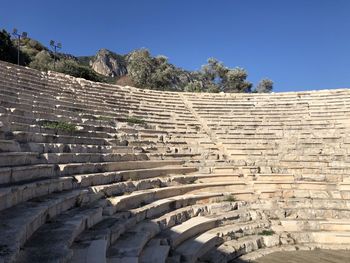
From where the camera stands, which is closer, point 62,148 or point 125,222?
point 125,222

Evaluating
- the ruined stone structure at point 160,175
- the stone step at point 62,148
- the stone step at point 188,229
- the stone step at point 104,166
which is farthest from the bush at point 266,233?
the stone step at point 62,148

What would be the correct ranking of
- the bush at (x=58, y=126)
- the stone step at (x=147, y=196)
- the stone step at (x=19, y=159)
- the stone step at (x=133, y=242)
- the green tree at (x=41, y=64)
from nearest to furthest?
the stone step at (x=133, y=242) < the stone step at (x=19, y=159) < the stone step at (x=147, y=196) < the bush at (x=58, y=126) < the green tree at (x=41, y=64)

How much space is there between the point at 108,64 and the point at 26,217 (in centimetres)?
9374

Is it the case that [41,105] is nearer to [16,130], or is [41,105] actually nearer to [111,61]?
[16,130]

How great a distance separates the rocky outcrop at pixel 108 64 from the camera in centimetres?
9138

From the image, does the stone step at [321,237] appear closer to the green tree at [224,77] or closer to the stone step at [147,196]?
the stone step at [147,196]

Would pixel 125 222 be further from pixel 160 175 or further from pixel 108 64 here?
pixel 108 64

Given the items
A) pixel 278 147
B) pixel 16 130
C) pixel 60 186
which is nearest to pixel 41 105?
pixel 16 130

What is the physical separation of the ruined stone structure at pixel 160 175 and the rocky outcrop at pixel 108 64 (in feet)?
254

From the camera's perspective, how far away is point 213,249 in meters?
6.67

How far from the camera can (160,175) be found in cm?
914

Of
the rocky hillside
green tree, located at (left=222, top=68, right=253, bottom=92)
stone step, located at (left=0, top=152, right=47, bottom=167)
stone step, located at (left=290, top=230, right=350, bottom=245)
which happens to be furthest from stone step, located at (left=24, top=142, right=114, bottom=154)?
green tree, located at (left=222, top=68, right=253, bottom=92)

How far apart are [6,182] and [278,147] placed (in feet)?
29.0

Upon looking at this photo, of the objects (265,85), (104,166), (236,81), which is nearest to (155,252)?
(104,166)
